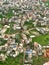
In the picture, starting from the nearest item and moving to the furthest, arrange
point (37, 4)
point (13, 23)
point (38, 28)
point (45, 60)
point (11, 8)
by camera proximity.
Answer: point (45, 60) → point (38, 28) → point (13, 23) → point (11, 8) → point (37, 4)

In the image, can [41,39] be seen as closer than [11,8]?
Yes

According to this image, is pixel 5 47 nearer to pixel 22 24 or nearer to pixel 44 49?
pixel 44 49

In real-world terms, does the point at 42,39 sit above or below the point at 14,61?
below

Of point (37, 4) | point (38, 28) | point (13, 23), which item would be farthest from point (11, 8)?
point (38, 28)

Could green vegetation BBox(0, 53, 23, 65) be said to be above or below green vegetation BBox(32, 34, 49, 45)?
above

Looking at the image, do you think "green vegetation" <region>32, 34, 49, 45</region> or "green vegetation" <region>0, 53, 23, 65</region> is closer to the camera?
"green vegetation" <region>0, 53, 23, 65</region>

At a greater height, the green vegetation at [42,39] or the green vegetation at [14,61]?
the green vegetation at [14,61]

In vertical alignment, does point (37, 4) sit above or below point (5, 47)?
below

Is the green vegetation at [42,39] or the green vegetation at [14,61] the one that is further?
the green vegetation at [42,39]

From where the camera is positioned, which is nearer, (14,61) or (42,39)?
(14,61)

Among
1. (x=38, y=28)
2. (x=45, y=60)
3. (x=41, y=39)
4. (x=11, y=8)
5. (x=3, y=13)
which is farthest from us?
(x=11, y=8)
